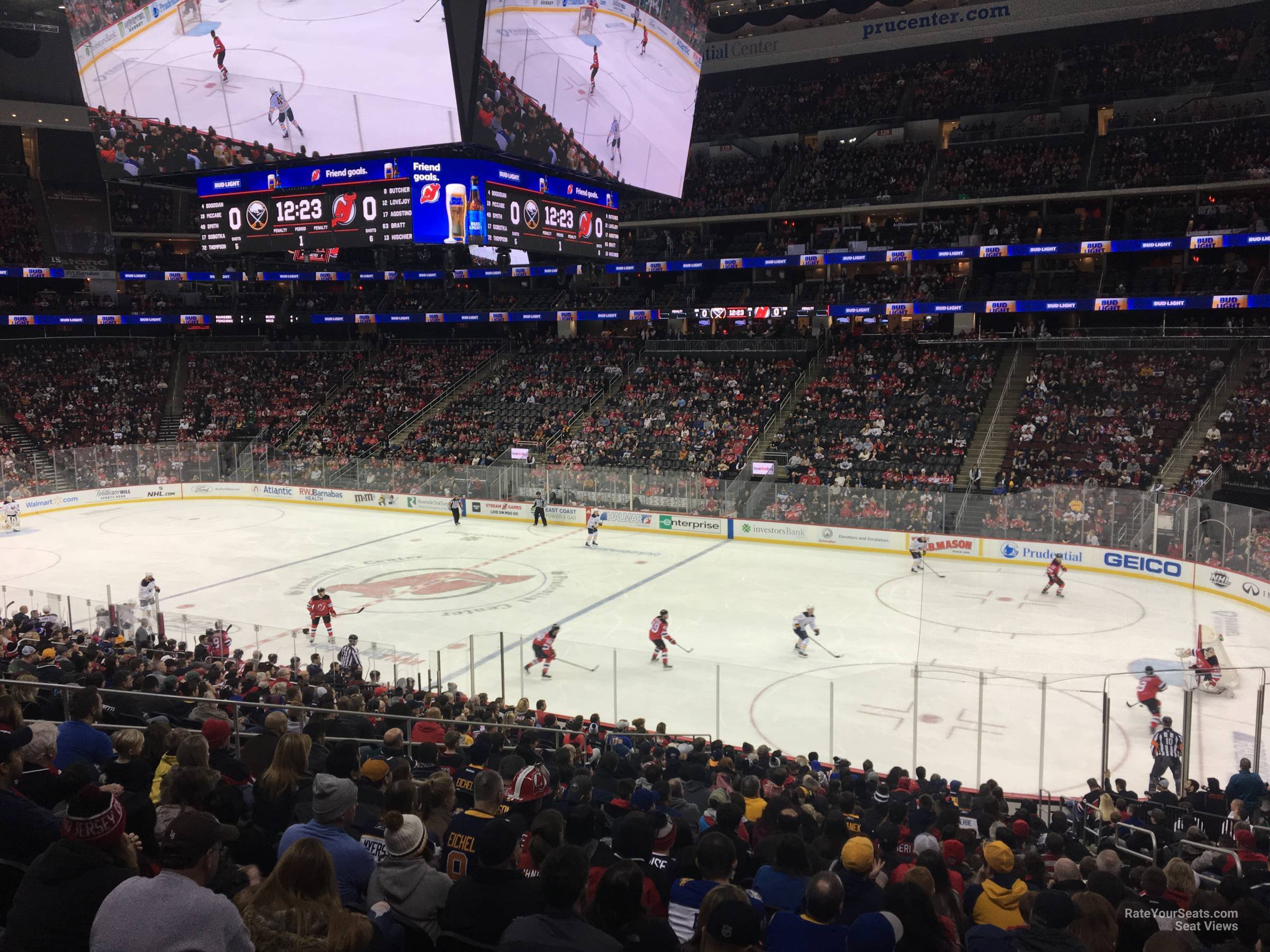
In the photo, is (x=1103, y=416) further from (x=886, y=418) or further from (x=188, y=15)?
(x=188, y=15)

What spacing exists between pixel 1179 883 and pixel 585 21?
1756 centimetres

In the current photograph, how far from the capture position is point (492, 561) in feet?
88.9

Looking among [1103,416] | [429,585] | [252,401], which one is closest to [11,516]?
[252,401]

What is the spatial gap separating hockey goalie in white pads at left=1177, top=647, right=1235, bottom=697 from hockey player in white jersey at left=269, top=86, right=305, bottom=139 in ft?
58.9

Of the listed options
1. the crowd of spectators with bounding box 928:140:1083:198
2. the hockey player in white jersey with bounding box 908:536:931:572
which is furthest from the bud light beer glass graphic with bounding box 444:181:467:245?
the crowd of spectators with bounding box 928:140:1083:198

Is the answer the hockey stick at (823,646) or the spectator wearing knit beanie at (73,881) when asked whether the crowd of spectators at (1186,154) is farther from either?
the spectator wearing knit beanie at (73,881)

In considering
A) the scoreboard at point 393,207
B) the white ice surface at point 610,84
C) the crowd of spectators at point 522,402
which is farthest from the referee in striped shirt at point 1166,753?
the crowd of spectators at point 522,402

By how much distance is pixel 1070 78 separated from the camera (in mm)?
39625

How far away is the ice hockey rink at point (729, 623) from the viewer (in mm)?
12664

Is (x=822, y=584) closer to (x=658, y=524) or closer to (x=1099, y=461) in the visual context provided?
(x=658, y=524)

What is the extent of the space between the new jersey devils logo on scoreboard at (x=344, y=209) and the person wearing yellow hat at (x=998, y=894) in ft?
55.6

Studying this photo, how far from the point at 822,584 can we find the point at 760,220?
2563cm

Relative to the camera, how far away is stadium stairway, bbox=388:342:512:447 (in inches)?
1679

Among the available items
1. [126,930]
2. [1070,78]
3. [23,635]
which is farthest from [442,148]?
[1070,78]
